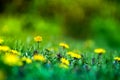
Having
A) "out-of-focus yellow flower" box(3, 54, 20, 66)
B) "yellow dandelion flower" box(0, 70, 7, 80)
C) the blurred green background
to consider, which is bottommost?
"yellow dandelion flower" box(0, 70, 7, 80)

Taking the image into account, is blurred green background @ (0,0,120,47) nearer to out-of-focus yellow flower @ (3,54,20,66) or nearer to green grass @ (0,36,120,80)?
green grass @ (0,36,120,80)

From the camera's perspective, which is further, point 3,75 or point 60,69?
point 60,69

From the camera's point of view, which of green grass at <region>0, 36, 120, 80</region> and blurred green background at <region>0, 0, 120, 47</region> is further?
blurred green background at <region>0, 0, 120, 47</region>

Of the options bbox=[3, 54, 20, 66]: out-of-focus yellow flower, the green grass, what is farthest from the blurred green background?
bbox=[3, 54, 20, 66]: out-of-focus yellow flower

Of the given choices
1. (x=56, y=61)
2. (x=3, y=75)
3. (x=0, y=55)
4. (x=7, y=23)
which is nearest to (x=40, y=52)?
(x=56, y=61)

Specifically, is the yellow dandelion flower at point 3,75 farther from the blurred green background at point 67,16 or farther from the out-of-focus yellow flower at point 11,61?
the blurred green background at point 67,16

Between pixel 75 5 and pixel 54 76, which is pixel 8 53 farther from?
pixel 75 5

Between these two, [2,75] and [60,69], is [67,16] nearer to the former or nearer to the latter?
[60,69]

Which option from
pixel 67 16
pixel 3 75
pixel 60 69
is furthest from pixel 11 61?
pixel 67 16

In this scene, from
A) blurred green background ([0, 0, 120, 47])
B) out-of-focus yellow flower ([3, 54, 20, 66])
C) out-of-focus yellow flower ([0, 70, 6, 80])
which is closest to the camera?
out-of-focus yellow flower ([0, 70, 6, 80])
